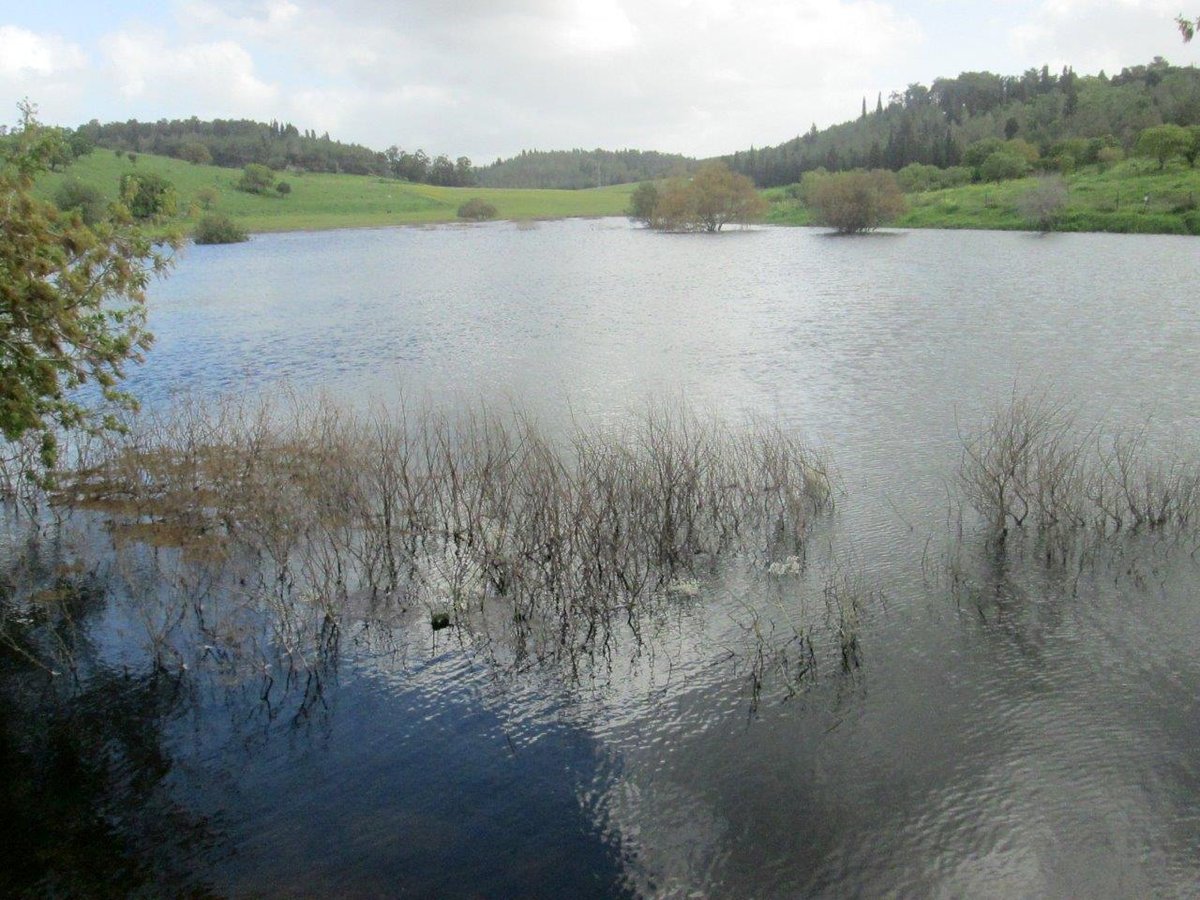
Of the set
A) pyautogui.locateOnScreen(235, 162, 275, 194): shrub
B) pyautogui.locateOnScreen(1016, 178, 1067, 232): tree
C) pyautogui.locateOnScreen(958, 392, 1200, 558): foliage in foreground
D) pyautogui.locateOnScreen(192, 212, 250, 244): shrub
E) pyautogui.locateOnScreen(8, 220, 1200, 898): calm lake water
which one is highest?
pyautogui.locateOnScreen(235, 162, 275, 194): shrub

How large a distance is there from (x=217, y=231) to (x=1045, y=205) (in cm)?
8254

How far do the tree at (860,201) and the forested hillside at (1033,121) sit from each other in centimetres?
3098

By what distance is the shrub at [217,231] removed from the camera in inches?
3868

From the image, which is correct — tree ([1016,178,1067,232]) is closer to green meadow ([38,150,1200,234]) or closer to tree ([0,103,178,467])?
green meadow ([38,150,1200,234])

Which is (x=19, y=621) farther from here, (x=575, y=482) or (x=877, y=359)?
(x=877, y=359)

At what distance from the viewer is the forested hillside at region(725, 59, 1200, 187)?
11106 centimetres

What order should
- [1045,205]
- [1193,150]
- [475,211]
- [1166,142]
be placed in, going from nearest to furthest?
[1045,205]
[1193,150]
[1166,142]
[475,211]

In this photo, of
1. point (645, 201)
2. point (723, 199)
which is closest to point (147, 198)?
point (723, 199)

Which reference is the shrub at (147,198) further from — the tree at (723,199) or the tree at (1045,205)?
the tree at (723,199)

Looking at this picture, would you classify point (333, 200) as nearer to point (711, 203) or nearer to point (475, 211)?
point (475, 211)

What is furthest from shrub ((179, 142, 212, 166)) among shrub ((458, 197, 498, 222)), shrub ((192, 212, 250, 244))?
shrub ((192, 212, 250, 244))

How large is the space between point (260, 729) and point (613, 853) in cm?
463

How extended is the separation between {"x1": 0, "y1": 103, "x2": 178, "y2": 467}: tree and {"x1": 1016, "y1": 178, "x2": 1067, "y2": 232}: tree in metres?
81.2

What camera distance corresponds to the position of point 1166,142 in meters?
84.8
